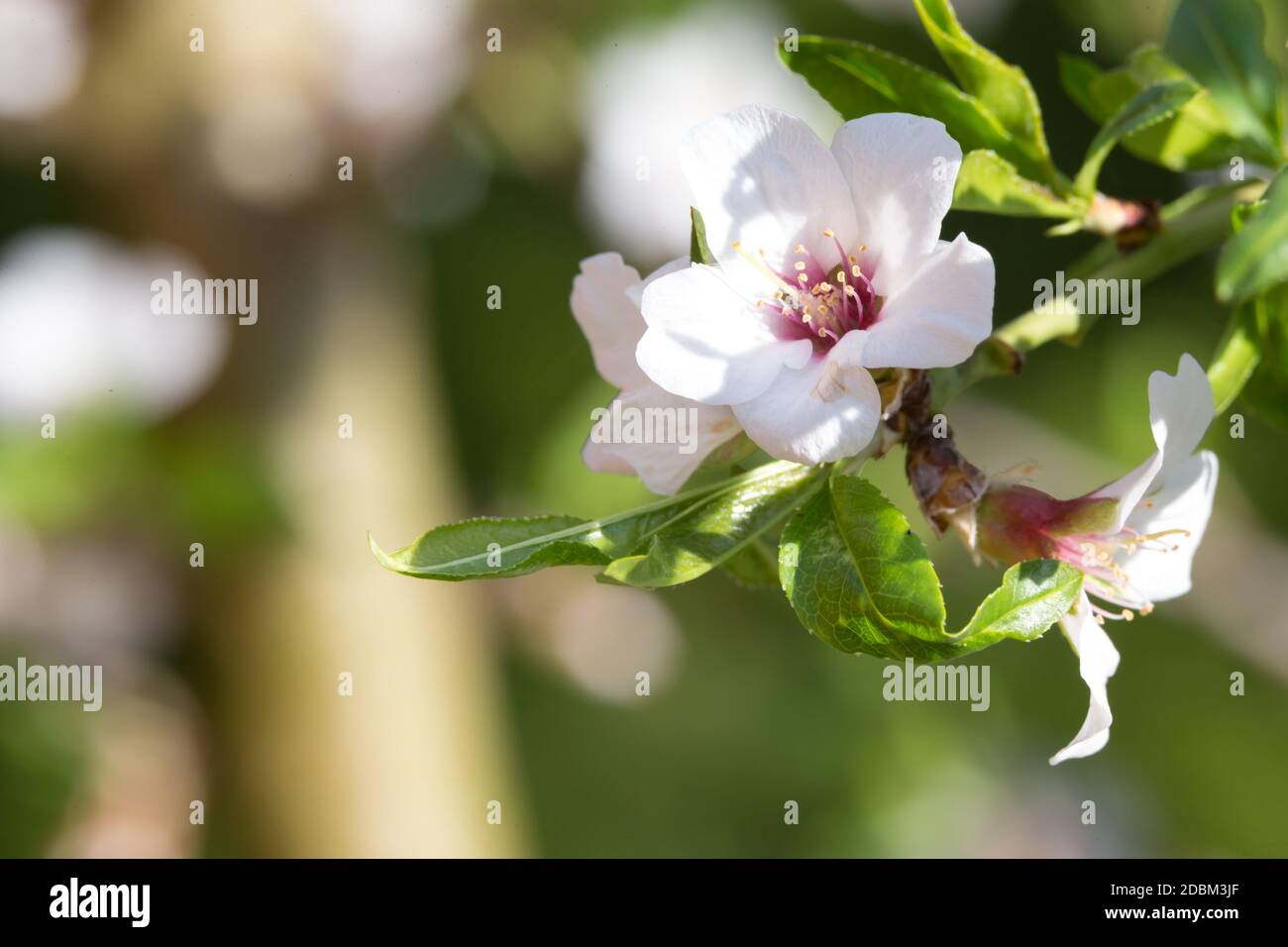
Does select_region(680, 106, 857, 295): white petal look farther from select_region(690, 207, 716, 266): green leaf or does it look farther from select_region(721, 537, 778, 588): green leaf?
select_region(721, 537, 778, 588): green leaf

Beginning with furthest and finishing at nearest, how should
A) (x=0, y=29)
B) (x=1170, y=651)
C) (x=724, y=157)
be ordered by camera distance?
(x=1170, y=651), (x=0, y=29), (x=724, y=157)

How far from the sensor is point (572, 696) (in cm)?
265

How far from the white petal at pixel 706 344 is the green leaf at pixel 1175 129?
0.79 ft

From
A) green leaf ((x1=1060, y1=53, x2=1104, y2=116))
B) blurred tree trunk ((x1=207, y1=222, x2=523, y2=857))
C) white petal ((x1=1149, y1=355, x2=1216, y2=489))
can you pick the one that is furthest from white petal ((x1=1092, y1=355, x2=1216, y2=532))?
blurred tree trunk ((x1=207, y1=222, x2=523, y2=857))

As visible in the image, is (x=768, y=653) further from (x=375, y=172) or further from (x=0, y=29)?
(x=0, y=29)

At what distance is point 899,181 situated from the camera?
446 millimetres

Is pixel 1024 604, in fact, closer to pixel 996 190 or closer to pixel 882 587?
pixel 882 587

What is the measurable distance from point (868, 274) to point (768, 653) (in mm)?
2224

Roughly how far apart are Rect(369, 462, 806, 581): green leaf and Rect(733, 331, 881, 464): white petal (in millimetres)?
41

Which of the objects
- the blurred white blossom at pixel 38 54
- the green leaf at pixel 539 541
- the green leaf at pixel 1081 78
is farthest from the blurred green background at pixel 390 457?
the green leaf at pixel 539 541

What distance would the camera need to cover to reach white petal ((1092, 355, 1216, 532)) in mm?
443

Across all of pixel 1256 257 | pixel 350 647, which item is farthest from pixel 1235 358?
pixel 350 647
